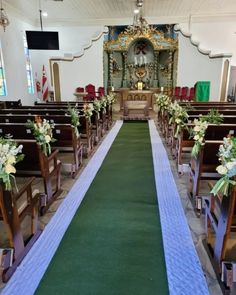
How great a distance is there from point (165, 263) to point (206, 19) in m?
10.4

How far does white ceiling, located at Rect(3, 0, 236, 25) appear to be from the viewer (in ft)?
25.9

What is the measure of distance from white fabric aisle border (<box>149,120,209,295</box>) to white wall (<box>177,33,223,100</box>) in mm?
7514

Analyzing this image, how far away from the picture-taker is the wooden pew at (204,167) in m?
2.29

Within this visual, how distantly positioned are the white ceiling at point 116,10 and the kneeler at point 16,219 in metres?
7.83

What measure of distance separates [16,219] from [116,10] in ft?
29.9

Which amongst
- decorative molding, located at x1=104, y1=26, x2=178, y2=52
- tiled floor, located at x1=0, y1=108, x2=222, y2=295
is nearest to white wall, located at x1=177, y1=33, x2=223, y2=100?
decorative molding, located at x1=104, y1=26, x2=178, y2=52

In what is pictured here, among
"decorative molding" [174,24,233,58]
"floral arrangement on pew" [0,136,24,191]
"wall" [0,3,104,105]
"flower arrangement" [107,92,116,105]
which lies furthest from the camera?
"decorative molding" [174,24,233,58]

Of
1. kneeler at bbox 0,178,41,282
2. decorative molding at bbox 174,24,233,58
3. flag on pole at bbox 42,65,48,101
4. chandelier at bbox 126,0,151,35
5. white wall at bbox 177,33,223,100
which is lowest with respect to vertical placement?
kneeler at bbox 0,178,41,282

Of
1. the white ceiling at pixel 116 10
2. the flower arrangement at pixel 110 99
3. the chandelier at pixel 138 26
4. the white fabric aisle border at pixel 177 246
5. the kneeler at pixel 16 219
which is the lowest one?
the white fabric aisle border at pixel 177 246

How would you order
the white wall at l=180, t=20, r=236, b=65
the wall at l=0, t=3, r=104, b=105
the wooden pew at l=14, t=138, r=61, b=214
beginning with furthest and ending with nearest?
the white wall at l=180, t=20, r=236, b=65 < the wall at l=0, t=3, r=104, b=105 < the wooden pew at l=14, t=138, r=61, b=214

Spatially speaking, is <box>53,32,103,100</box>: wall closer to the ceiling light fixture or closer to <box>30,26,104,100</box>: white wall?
<box>30,26,104,100</box>: white wall

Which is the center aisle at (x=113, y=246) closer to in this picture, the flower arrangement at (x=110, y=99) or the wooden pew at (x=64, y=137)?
the wooden pew at (x=64, y=137)

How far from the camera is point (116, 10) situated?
8.82 m

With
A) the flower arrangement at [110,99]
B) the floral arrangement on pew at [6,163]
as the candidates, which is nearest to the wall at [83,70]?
the flower arrangement at [110,99]
